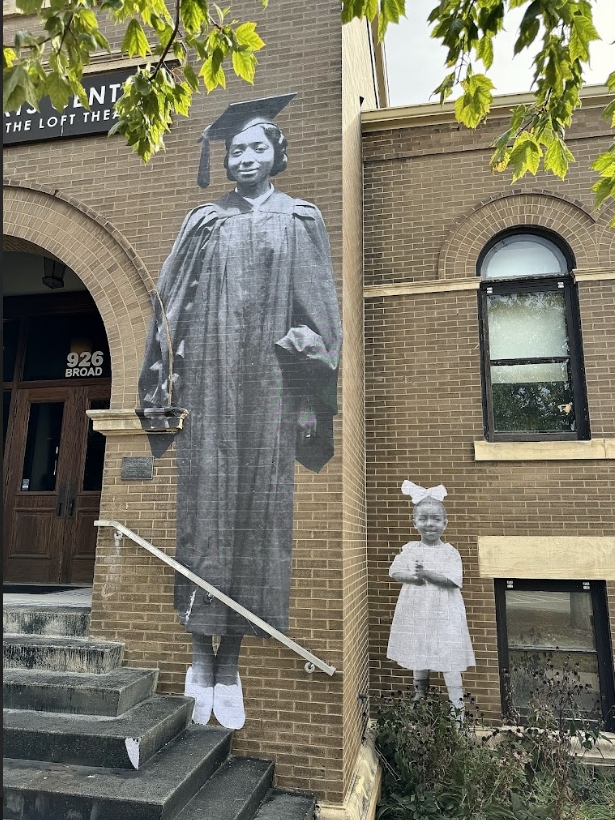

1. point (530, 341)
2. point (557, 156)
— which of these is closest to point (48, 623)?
point (557, 156)

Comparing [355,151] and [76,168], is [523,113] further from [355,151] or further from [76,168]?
[76,168]

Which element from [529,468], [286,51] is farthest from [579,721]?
[286,51]

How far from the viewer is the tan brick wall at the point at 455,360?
6.38m

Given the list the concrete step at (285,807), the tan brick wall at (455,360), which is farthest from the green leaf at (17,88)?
the tan brick wall at (455,360)

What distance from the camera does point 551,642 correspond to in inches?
Result: 245

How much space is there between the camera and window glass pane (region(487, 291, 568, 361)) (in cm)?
691

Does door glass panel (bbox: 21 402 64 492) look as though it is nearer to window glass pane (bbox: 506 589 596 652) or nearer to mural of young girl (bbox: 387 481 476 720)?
mural of young girl (bbox: 387 481 476 720)

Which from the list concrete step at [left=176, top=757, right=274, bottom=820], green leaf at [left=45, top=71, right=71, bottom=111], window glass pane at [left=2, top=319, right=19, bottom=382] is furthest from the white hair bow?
window glass pane at [left=2, top=319, right=19, bottom=382]

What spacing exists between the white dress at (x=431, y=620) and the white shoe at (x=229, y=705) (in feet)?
6.55

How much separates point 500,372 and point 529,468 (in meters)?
1.14

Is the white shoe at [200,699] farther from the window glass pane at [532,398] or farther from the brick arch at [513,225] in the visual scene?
the brick arch at [513,225]

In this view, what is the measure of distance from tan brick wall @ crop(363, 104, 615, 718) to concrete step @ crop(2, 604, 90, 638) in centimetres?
292

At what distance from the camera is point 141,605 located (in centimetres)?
534

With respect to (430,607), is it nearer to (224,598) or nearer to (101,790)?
(224,598)
